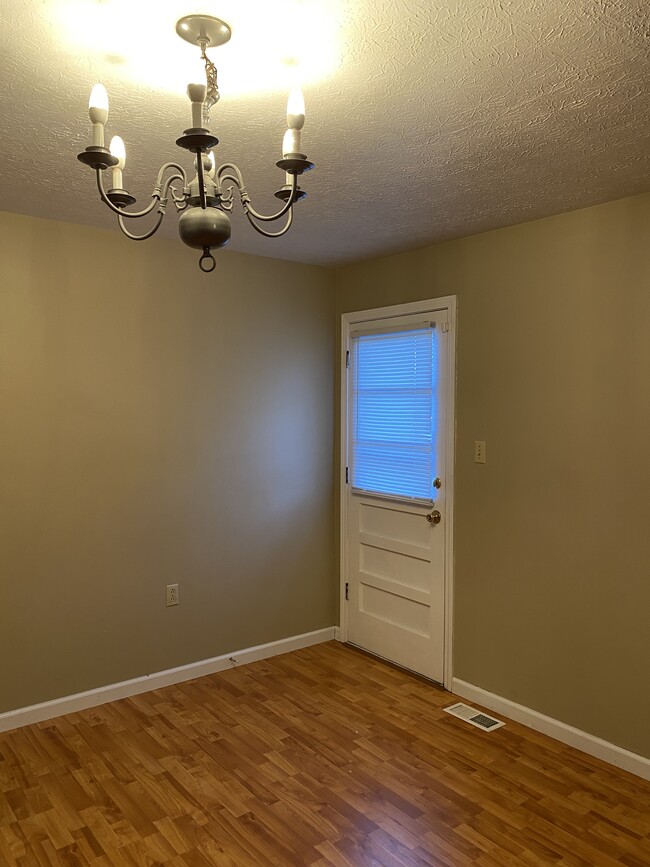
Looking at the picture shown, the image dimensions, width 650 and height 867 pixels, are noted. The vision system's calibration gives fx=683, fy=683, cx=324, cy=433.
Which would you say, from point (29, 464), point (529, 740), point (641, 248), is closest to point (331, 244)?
point (641, 248)

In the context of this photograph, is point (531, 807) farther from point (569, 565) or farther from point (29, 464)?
point (29, 464)

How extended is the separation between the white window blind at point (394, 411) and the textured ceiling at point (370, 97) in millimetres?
1006

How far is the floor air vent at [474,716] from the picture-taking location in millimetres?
3275

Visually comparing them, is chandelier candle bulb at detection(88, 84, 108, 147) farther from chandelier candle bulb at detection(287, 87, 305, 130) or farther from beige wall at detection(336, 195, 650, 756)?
beige wall at detection(336, 195, 650, 756)

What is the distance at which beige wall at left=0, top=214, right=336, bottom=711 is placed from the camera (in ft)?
10.7

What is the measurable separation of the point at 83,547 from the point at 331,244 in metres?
2.04

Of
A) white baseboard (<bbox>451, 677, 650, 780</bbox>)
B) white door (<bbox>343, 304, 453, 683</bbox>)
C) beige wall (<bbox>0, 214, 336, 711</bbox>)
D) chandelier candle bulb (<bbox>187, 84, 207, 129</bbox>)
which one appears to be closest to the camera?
chandelier candle bulb (<bbox>187, 84, 207, 129</bbox>)

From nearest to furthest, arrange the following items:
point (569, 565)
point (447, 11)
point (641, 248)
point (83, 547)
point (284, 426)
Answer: point (447, 11) < point (641, 248) < point (569, 565) < point (83, 547) < point (284, 426)

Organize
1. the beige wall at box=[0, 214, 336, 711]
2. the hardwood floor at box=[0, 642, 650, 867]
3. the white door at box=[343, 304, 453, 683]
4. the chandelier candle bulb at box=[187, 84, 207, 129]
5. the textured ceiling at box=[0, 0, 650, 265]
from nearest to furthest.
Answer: the chandelier candle bulb at box=[187, 84, 207, 129], the textured ceiling at box=[0, 0, 650, 265], the hardwood floor at box=[0, 642, 650, 867], the beige wall at box=[0, 214, 336, 711], the white door at box=[343, 304, 453, 683]

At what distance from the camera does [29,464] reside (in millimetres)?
3258

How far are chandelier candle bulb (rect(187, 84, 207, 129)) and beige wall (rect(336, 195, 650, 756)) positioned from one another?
208cm

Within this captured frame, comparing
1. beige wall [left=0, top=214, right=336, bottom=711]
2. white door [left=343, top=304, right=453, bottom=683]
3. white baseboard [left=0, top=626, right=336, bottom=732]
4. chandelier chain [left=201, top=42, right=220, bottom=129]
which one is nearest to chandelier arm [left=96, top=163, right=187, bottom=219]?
chandelier chain [left=201, top=42, right=220, bottom=129]

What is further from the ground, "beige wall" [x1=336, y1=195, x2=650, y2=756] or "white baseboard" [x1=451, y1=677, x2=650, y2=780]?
"beige wall" [x1=336, y1=195, x2=650, y2=756]

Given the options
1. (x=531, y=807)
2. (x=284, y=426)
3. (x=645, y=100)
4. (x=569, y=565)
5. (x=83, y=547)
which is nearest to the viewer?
(x=645, y=100)
